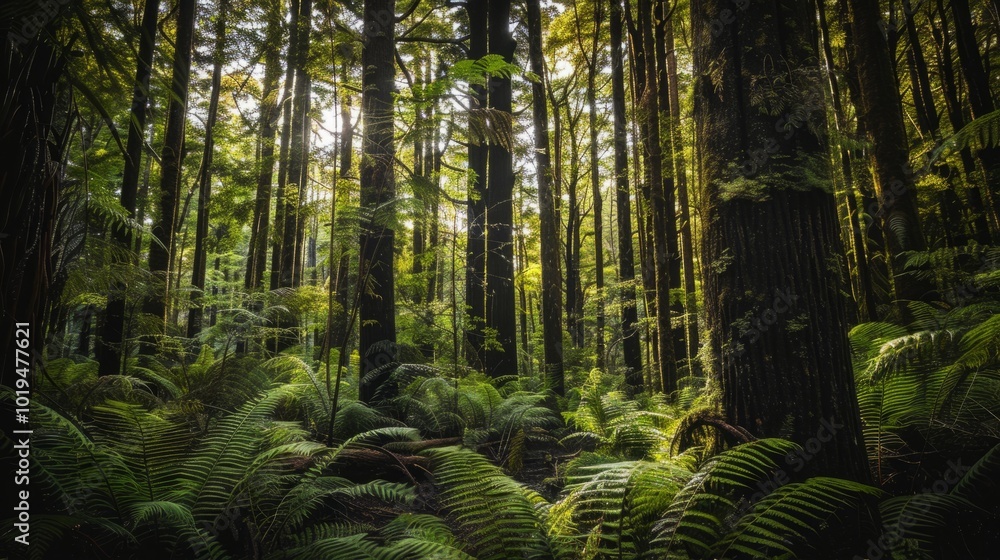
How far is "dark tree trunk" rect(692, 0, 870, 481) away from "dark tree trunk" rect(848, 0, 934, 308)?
163 inches

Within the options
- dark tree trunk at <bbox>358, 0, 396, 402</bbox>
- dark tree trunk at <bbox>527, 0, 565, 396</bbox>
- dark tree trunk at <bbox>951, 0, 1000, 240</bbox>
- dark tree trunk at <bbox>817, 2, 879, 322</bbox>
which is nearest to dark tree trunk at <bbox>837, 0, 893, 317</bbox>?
dark tree trunk at <bbox>817, 2, 879, 322</bbox>

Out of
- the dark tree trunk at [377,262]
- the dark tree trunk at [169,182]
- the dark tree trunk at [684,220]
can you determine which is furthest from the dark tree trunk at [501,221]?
the dark tree trunk at [169,182]

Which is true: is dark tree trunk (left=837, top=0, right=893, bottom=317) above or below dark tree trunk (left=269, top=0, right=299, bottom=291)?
below

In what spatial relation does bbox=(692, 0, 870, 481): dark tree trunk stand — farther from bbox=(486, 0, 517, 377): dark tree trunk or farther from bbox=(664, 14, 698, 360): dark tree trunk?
bbox=(486, 0, 517, 377): dark tree trunk

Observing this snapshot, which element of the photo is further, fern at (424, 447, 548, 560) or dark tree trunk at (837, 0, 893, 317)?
dark tree trunk at (837, 0, 893, 317)

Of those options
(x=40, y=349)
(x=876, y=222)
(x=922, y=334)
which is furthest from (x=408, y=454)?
(x=876, y=222)

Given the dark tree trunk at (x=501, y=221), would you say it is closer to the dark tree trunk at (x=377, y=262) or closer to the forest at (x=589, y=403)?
the dark tree trunk at (x=377, y=262)

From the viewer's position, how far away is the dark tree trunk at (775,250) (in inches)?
97.0

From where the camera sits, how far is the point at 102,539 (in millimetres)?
2473

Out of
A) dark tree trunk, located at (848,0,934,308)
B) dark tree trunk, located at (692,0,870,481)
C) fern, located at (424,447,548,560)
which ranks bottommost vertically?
fern, located at (424,447,548,560)

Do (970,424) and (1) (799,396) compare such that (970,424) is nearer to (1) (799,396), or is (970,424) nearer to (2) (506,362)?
(1) (799,396)

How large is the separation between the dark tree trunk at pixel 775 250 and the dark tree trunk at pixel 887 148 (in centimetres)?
415

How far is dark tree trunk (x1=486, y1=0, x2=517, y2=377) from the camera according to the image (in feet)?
30.3

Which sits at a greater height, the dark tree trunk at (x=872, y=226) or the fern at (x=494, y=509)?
the dark tree trunk at (x=872, y=226)
